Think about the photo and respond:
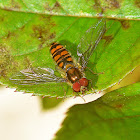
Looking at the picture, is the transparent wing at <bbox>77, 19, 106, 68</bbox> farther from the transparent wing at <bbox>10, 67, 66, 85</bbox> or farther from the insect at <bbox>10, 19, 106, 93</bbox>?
the transparent wing at <bbox>10, 67, 66, 85</bbox>

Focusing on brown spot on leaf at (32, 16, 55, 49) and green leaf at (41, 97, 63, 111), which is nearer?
brown spot on leaf at (32, 16, 55, 49)

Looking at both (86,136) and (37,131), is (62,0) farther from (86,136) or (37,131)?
(37,131)

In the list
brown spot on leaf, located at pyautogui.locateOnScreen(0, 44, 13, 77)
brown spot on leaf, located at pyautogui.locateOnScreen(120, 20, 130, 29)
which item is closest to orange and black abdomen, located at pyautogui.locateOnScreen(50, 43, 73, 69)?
brown spot on leaf, located at pyautogui.locateOnScreen(0, 44, 13, 77)

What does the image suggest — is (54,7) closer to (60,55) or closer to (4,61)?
(60,55)

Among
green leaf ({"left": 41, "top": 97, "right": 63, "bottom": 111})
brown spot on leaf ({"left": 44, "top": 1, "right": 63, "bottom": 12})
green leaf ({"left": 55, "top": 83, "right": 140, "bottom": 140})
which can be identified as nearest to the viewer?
green leaf ({"left": 55, "top": 83, "right": 140, "bottom": 140})

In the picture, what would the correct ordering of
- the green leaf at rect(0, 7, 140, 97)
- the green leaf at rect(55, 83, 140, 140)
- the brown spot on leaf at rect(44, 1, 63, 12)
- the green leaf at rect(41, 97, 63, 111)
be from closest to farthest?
the green leaf at rect(55, 83, 140, 140) → the green leaf at rect(0, 7, 140, 97) → the brown spot on leaf at rect(44, 1, 63, 12) → the green leaf at rect(41, 97, 63, 111)

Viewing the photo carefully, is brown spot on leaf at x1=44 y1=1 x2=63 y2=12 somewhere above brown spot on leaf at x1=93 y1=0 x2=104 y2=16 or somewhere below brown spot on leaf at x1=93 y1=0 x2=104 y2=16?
below

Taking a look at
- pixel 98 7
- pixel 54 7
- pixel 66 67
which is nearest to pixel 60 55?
pixel 66 67
